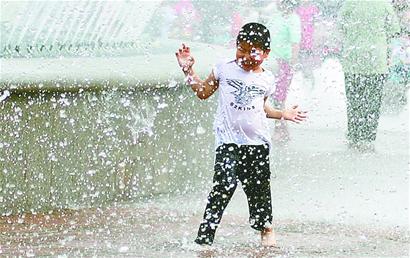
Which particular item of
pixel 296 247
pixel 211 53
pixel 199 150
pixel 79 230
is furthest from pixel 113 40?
pixel 296 247

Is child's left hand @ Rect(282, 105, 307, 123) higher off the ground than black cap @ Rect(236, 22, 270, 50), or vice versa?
black cap @ Rect(236, 22, 270, 50)

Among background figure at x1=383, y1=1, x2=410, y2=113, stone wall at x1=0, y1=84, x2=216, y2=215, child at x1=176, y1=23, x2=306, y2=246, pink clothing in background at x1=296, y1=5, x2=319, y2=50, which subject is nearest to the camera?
child at x1=176, y1=23, x2=306, y2=246

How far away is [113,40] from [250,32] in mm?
3308

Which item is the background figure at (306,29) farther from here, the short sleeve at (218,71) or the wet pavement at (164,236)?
the short sleeve at (218,71)

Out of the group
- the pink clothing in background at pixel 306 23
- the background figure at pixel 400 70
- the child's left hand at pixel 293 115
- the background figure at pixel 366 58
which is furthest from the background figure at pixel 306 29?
the child's left hand at pixel 293 115

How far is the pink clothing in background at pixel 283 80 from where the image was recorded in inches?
463

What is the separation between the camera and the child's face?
18.4ft

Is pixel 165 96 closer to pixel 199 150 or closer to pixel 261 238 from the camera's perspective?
pixel 199 150

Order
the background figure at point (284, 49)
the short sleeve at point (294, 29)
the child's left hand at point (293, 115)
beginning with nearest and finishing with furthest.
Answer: the child's left hand at point (293, 115) < the background figure at point (284, 49) < the short sleeve at point (294, 29)

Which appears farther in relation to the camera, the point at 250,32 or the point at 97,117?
the point at 97,117

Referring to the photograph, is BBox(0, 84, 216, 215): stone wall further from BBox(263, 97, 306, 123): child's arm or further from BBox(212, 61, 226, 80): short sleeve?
BBox(263, 97, 306, 123): child's arm

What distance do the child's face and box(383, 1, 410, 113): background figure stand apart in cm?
745

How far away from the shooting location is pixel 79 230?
615 cm

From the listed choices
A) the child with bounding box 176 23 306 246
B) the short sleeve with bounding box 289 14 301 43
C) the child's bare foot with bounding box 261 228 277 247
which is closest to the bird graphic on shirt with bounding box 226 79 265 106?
the child with bounding box 176 23 306 246
